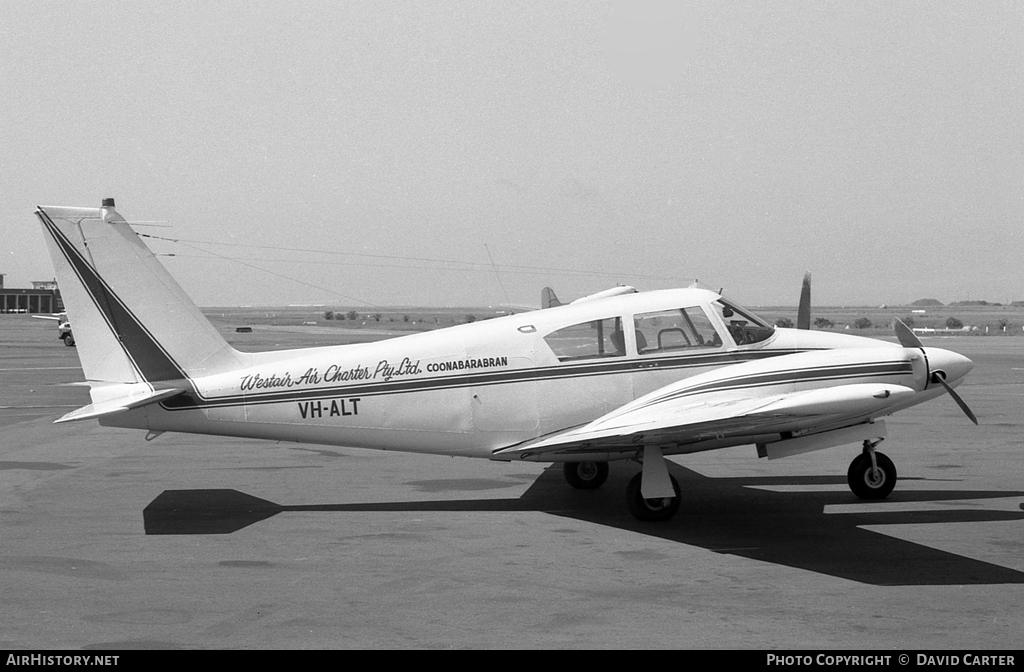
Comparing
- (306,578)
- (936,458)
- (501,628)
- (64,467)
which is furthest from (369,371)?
(936,458)

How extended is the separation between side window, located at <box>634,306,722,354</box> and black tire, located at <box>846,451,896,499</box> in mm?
2508

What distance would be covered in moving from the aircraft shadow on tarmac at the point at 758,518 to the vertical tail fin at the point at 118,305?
1.76m

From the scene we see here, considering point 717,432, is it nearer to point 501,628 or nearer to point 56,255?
point 501,628

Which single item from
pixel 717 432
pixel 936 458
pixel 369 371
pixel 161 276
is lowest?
pixel 936 458

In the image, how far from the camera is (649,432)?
1021cm

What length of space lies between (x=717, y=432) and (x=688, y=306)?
1.90 meters

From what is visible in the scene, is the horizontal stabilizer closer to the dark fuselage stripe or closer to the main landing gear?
the dark fuselage stripe

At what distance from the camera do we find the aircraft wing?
391 inches

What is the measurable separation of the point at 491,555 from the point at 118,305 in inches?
217

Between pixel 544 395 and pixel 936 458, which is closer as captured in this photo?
pixel 544 395

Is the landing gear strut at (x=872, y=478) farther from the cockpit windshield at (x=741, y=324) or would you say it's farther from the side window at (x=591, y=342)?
the side window at (x=591, y=342)

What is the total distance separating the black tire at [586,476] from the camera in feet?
43.2

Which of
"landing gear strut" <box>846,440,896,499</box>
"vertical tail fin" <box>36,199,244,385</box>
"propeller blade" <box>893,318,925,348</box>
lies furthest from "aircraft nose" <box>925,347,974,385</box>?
"vertical tail fin" <box>36,199,244,385</box>

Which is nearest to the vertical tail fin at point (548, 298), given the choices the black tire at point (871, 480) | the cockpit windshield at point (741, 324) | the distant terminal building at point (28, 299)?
the cockpit windshield at point (741, 324)
